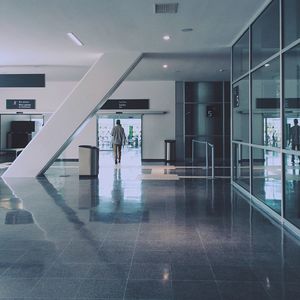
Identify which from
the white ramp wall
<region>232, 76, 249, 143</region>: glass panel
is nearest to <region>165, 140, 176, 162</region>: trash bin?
the white ramp wall

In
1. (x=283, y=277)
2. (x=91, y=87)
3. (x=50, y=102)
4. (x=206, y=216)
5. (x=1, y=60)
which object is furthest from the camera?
(x=50, y=102)

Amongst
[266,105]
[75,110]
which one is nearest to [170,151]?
[75,110]

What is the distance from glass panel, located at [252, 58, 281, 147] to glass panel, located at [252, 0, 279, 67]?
0.24 meters

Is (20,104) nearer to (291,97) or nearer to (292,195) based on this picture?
(292,195)

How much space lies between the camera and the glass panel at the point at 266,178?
21.7 feet

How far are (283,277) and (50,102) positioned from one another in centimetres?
1514

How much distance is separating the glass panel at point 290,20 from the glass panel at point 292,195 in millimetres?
1654

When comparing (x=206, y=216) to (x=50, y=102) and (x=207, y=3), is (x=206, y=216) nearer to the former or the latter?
(x=207, y=3)

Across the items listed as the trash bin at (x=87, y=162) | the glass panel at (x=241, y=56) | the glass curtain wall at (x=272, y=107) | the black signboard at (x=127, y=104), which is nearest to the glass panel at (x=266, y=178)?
the glass curtain wall at (x=272, y=107)

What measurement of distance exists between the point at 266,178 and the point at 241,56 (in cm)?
282

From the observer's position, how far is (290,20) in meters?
5.77

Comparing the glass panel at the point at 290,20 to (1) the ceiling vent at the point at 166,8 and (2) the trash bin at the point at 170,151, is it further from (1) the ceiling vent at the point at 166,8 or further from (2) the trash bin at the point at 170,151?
(2) the trash bin at the point at 170,151

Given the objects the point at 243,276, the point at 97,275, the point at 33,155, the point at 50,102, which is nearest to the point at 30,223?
the point at 97,275

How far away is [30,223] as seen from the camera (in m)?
5.64
